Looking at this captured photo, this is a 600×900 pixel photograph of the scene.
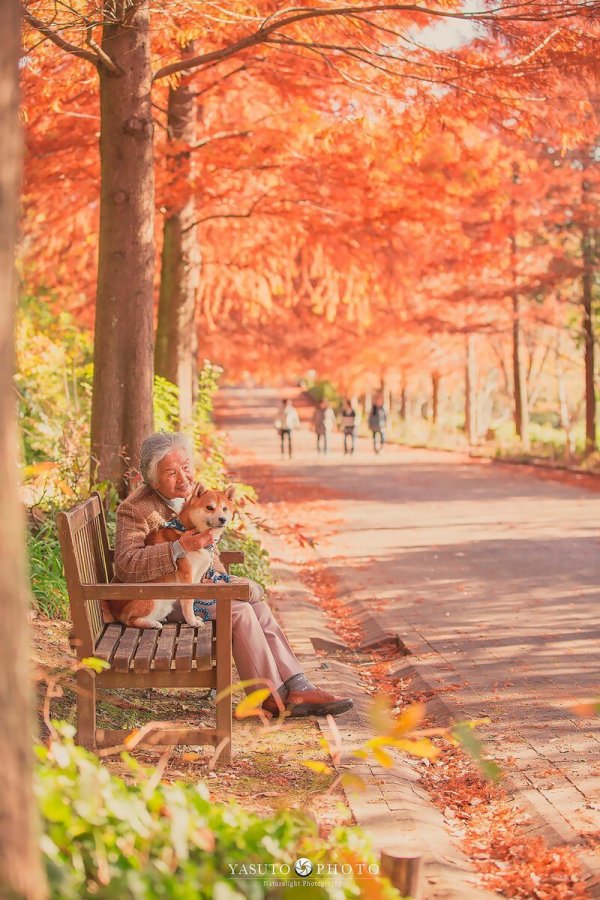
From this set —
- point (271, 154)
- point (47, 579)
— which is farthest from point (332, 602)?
point (271, 154)

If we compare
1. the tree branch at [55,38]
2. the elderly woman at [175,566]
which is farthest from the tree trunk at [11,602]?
the tree branch at [55,38]

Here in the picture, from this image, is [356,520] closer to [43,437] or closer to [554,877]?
[43,437]

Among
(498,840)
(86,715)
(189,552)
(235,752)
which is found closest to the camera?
(498,840)

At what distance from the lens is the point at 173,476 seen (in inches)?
250

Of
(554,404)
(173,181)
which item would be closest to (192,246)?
(173,181)

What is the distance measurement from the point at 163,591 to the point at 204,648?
13.9 inches

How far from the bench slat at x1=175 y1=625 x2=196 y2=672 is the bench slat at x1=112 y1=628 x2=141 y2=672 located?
8.5 inches

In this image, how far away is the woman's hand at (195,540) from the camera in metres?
5.90

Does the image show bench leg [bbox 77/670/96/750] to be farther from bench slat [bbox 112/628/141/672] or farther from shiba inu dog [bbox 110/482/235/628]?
shiba inu dog [bbox 110/482/235/628]

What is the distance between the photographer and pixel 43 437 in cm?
1593

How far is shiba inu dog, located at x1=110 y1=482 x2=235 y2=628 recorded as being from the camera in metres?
5.96

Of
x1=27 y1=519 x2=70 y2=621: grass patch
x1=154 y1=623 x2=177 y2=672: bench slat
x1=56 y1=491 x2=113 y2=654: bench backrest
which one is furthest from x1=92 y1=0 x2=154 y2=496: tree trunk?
x1=154 y1=623 x2=177 y2=672: bench slat

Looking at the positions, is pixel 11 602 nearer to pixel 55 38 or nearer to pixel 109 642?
pixel 109 642

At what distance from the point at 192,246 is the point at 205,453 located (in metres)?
2.65
